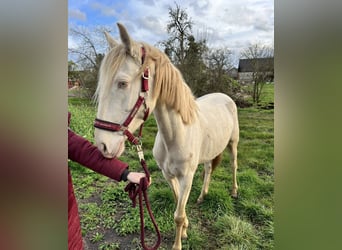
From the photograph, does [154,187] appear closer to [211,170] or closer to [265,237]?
[211,170]

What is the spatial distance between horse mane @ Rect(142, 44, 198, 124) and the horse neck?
0.08 ft

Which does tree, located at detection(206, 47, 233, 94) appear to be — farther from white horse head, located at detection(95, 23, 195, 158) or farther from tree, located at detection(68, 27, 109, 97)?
tree, located at detection(68, 27, 109, 97)

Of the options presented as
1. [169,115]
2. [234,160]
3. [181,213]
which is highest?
[169,115]

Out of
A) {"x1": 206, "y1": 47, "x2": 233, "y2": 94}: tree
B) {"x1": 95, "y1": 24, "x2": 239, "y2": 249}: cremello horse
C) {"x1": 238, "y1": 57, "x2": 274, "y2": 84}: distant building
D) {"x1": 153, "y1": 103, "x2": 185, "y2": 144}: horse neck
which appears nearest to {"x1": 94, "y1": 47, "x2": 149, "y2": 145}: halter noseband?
{"x1": 95, "y1": 24, "x2": 239, "y2": 249}: cremello horse

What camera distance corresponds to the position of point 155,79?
3.12ft

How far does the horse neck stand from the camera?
111 cm

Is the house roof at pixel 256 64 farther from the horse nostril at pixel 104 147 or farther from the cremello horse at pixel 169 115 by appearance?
the horse nostril at pixel 104 147

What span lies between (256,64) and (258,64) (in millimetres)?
11

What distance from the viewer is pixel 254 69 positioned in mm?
1060

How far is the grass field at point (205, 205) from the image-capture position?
1117 millimetres

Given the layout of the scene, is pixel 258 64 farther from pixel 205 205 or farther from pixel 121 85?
pixel 205 205

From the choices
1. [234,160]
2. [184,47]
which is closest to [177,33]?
[184,47]

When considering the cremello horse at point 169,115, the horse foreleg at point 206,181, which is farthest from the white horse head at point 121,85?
the horse foreleg at point 206,181
